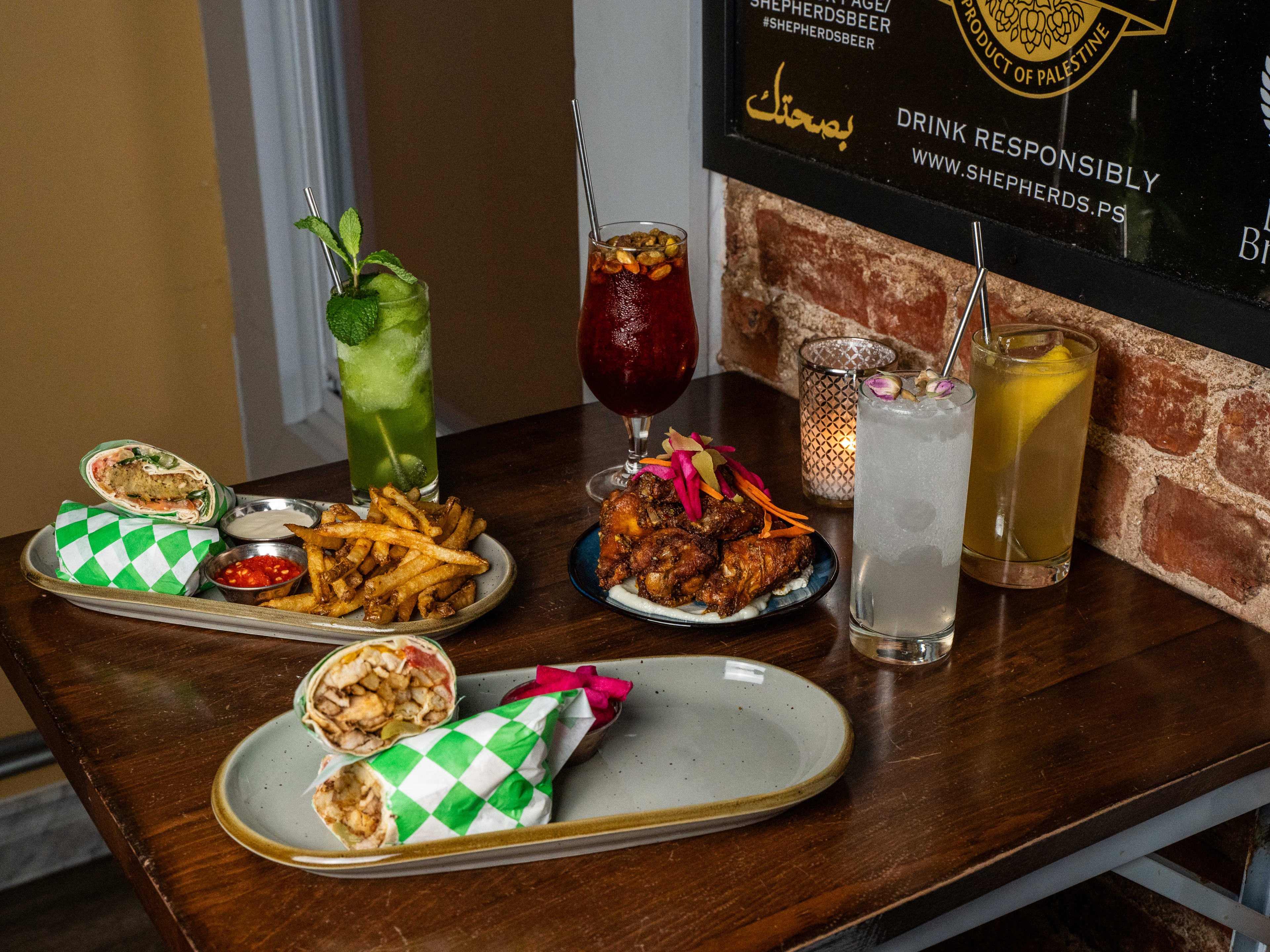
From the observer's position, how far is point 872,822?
807 mm

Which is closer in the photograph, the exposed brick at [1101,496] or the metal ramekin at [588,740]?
the metal ramekin at [588,740]

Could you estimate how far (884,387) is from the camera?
91 cm

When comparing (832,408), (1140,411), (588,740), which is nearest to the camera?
(588,740)

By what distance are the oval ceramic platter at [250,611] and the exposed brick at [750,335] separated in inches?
23.4

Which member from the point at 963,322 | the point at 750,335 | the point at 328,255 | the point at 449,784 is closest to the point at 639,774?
the point at 449,784

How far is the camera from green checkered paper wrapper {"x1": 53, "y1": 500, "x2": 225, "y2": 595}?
1.05m

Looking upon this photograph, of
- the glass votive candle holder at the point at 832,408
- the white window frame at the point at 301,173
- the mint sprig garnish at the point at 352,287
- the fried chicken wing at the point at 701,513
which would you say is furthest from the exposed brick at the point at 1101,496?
the white window frame at the point at 301,173

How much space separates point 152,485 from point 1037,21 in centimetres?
89

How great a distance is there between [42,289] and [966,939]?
2150mm

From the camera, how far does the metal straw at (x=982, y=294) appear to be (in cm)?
100

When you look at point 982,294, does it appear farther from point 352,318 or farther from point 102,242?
point 102,242

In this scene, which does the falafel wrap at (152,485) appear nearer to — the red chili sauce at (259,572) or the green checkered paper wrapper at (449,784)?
the red chili sauce at (259,572)

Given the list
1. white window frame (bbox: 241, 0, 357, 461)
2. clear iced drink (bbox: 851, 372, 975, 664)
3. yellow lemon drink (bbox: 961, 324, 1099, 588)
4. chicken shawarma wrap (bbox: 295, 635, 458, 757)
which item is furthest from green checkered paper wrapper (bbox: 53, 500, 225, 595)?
white window frame (bbox: 241, 0, 357, 461)

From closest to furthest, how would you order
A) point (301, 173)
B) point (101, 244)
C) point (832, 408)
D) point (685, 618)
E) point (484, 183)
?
1. point (685, 618)
2. point (832, 408)
3. point (484, 183)
4. point (301, 173)
5. point (101, 244)
